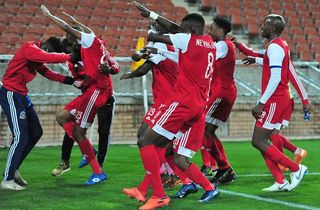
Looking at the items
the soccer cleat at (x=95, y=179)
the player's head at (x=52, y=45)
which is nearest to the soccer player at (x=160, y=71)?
the player's head at (x=52, y=45)

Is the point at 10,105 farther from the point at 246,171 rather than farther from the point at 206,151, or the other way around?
the point at 246,171

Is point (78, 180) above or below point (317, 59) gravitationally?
below

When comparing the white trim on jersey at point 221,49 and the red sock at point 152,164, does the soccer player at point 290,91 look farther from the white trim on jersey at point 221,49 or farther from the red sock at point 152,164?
the red sock at point 152,164

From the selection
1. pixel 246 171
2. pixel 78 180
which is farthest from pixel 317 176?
pixel 78 180

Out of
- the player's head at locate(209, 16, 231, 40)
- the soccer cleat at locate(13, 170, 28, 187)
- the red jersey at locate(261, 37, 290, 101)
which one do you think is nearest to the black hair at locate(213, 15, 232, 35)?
the player's head at locate(209, 16, 231, 40)

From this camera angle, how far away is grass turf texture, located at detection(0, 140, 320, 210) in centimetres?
624

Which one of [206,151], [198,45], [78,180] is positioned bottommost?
[78,180]

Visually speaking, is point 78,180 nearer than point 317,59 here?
Yes

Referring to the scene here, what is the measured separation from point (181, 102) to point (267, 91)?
1.37 metres

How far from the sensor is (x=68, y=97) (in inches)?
562

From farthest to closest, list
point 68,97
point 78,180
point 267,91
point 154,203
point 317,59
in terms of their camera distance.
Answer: point 317,59
point 68,97
point 78,180
point 267,91
point 154,203

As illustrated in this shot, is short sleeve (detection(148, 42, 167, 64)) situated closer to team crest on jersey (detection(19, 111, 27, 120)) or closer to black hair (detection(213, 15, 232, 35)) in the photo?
black hair (detection(213, 15, 232, 35))

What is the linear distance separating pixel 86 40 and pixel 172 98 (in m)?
1.94

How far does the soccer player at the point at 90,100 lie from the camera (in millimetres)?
7766
